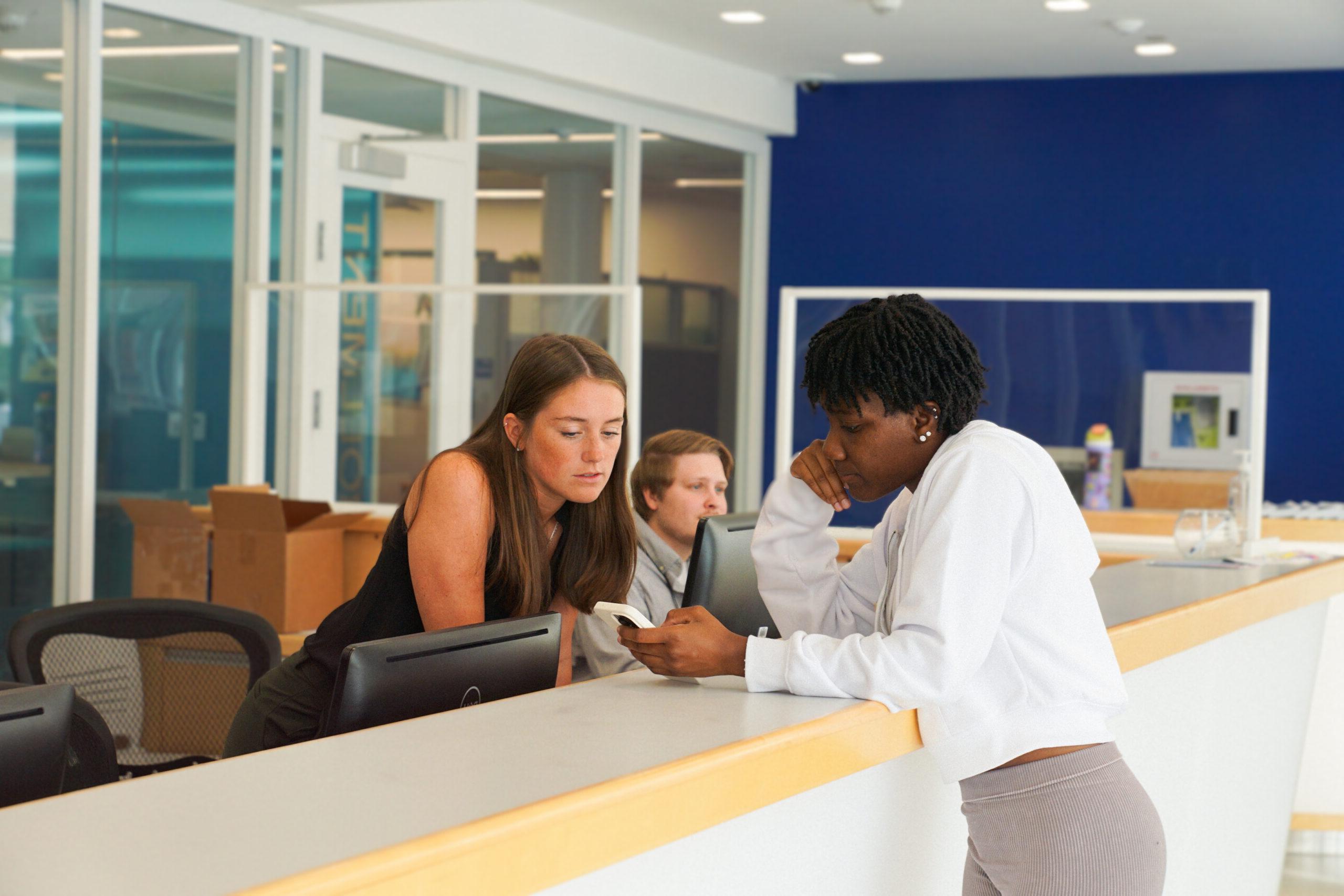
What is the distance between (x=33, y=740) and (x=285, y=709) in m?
0.90

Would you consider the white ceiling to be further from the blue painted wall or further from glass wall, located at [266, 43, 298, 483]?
glass wall, located at [266, 43, 298, 483]

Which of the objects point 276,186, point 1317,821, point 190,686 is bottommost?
point 1317,821

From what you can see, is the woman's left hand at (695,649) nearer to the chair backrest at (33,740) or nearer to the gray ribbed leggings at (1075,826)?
the gray ribbed leggings at (1075,826)

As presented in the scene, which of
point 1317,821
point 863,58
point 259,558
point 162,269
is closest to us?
point 1317,821

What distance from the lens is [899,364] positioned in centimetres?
147

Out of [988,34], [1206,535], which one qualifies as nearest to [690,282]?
[988,34]

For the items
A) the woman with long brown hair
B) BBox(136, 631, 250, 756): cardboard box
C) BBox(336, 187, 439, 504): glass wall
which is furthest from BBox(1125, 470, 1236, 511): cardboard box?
BBox(136, 631, 250, 756): cardboard box

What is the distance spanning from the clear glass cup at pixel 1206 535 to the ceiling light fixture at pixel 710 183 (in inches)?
178

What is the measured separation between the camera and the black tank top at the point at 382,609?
1.94 metres

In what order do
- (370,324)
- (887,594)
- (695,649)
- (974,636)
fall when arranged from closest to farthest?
(974,636) < (695,649) < (887,594) < (370,324)

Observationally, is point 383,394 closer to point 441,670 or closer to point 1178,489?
point 1178,489

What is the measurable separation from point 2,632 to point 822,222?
196 inches

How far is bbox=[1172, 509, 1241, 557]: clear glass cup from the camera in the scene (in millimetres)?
3332

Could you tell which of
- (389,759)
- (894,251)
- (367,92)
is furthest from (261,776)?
(894,251)
